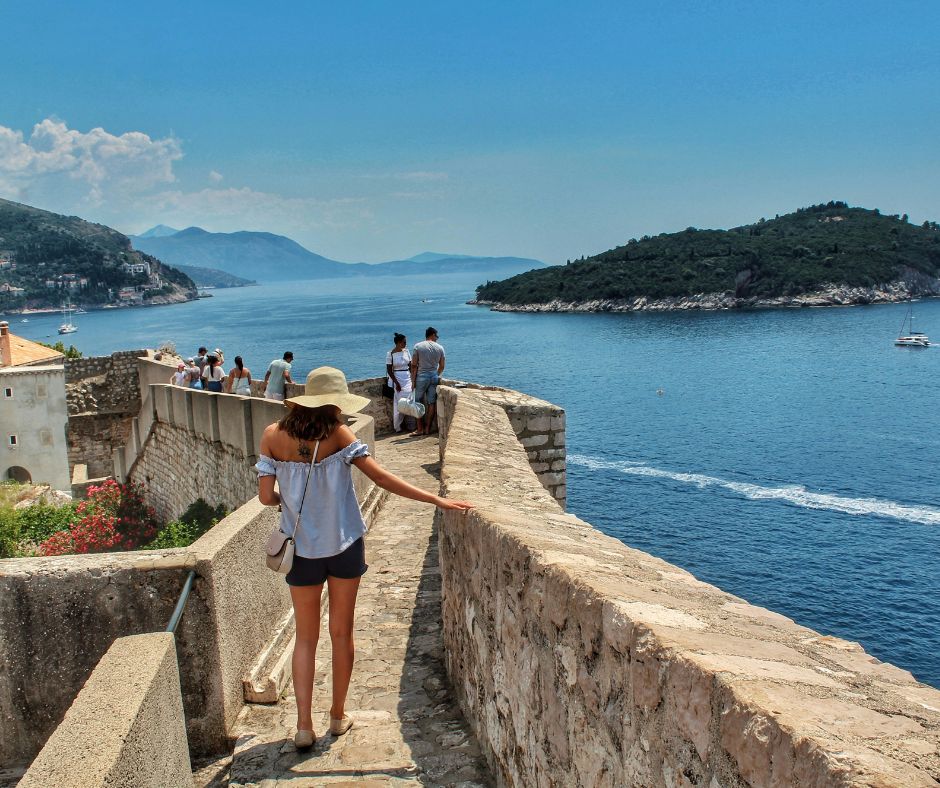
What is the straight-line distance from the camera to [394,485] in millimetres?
3816

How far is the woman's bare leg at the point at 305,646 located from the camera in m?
3.80

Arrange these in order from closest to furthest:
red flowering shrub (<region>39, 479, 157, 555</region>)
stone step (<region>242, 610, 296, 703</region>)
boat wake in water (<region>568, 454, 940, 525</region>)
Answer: stone step (<region>242, 610, 296, 703</region>) → red flowering shrub (<region>39, 479, 157, 555</region>) → boat wake in water (<region>568, 454, 940, 525</region>)

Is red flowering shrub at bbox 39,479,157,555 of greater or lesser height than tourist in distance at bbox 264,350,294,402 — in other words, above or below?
below

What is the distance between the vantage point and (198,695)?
157 inches

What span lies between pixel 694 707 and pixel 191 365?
53.0ft

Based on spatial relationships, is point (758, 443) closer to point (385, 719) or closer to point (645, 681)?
point (385, 719)

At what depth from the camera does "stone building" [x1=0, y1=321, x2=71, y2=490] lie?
23.1 metres

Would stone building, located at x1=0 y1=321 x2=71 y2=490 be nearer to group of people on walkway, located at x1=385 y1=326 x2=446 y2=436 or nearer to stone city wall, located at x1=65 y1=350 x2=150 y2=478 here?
stone city wall, located at x1=65 y1=350 x2=150 y2=478

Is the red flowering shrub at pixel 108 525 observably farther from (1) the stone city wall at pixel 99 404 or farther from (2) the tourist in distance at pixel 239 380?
(1) the stone city wall at pixel 99 404

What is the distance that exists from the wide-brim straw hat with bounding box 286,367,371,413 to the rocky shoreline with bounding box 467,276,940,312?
138744mm

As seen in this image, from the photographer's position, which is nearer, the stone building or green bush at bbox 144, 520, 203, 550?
green bush at bbox 144, 520, 203, 550

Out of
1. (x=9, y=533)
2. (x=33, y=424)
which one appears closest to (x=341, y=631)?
(x=9, y=533)

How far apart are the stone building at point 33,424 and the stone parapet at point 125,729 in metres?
22.6

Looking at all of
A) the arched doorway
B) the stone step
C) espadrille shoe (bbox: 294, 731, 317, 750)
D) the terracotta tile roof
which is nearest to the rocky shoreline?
the terracotta tile roof
